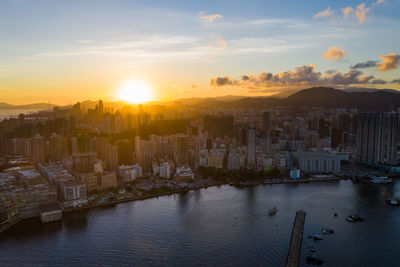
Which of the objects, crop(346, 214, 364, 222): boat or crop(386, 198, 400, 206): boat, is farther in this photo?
crop(386, 198, 400, 206): boat

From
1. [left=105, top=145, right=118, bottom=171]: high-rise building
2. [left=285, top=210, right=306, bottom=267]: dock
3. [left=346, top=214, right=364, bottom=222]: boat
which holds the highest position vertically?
[left=105, top=145, right=118, bottom=171]: high-rise building

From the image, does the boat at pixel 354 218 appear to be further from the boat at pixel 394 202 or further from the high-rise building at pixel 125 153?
the high-rise building at pixel 125 153

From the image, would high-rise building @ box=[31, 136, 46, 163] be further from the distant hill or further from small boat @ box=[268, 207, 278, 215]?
the distant hill

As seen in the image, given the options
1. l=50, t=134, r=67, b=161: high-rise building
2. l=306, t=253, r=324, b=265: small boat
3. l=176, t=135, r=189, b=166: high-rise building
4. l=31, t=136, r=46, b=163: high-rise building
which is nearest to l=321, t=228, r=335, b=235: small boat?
l=306, t=253, r=324, b=265: small boat

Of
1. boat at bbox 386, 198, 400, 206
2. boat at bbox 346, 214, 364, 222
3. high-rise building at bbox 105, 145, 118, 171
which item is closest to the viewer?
boat at bbox 346, 214, 364, 222

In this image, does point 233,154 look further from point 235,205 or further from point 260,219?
point 260,219

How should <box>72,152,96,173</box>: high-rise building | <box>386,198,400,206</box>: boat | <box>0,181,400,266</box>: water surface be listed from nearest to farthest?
<box>0,181,400,266</box>: water surface < <box>386,198,400,206</box>: boat < <box>72,152,96,173</box>: high-rise building

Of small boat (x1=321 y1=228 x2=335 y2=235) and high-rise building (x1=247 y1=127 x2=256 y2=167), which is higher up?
high-rise building (x1=247 y1=127 x2=256 y2=167)
